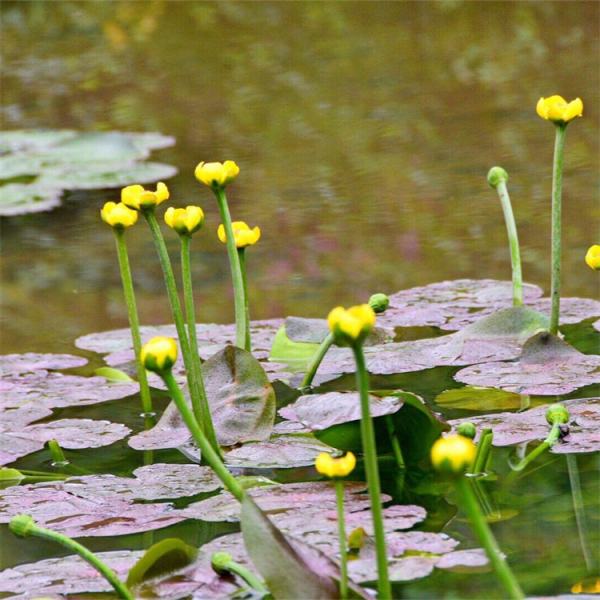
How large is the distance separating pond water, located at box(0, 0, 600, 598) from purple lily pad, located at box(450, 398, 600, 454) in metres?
0.02

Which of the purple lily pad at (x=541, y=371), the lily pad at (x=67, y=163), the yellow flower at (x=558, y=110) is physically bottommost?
the purple lily pad at (x=541, y=371)

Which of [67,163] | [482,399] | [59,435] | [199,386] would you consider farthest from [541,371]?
[67,163]

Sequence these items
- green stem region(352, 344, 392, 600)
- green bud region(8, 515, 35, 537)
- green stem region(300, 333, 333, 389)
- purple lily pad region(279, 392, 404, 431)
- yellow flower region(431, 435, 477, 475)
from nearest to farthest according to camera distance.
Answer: yellow flower region(431, 435, 477, 475) → green stem region(352, 344, 392, 600) → green bud region(8, 515, 35, 537) → purple lily pad region(279, 392, 404, 431) → green stem region(300, 333, 333, 389)

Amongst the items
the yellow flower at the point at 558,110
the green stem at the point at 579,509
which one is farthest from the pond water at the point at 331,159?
the yellow flower at the point at 558,110

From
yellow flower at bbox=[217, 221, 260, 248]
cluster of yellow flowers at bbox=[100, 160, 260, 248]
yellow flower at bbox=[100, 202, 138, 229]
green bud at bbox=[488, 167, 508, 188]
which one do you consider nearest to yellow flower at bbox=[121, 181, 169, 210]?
cluster of yellow flowers at bbox=[100, 160, 260, 248]

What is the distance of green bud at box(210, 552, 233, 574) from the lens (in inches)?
39.8

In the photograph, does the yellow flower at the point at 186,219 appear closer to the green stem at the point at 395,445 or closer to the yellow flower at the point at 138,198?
the yellow flower at the point at 138,198

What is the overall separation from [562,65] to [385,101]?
0.51 meters

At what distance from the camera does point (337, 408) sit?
4.27 ft

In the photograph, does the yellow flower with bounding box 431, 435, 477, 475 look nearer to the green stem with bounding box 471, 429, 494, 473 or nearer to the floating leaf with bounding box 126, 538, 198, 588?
the floating leaf with bounding box 126, 538, 198, 588

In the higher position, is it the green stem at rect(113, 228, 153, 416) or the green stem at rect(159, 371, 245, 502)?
the green stem at rect(113, 228, 153, 416)

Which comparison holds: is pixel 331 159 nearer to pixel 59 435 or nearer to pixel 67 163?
pixel 67 163

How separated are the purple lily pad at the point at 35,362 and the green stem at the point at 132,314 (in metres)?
0.23

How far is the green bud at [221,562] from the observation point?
101cm
